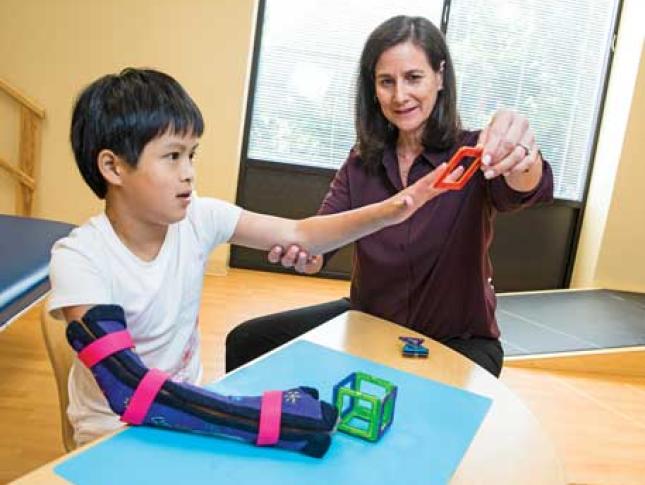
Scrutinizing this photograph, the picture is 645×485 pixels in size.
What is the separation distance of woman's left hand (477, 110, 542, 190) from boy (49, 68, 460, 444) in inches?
22.3

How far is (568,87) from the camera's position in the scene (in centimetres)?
439

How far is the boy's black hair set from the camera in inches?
41.1

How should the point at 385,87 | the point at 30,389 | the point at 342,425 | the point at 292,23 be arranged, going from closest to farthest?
the point at 342,425 < the point at 385,87 < the point at 30,389 < the point at 292,23

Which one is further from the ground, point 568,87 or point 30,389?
point 568,87

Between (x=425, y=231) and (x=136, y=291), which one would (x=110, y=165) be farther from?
(x=425, y=231)

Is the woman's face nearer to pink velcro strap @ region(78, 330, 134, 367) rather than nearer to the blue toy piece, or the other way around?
the blue toy piece

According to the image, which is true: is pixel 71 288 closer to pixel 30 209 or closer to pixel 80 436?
pixel 80 436

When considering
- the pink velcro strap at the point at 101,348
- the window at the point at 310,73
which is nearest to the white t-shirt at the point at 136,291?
the pink velcro strap at the point at 101,348

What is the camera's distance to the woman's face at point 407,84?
156 cm

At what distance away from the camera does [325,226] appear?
4.68ft

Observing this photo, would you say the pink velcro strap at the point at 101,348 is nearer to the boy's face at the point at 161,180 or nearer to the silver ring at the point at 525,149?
the boy's face at the point at 161,180

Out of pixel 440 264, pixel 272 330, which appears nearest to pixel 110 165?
pixel 272 330

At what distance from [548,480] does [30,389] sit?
1.94 m

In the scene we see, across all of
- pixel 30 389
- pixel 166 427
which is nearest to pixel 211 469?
pixel 166 427
